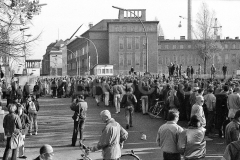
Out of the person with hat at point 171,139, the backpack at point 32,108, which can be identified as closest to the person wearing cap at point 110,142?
the person with hat at point 171,139

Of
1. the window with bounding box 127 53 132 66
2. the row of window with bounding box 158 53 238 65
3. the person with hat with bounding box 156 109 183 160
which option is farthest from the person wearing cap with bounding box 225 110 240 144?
the row of window with bounding box 158 53 238 65

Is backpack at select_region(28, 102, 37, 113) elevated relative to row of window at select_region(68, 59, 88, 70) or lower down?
lower down

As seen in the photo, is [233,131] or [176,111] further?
[176,111]

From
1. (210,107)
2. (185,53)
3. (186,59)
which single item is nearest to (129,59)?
(186,59)

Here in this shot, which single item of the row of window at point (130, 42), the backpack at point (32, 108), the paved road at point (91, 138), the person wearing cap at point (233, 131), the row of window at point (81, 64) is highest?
the row of window at point (130, 42)

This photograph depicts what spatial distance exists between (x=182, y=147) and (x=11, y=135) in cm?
562

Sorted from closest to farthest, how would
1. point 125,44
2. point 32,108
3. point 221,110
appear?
point 221,110, point 32,108, point 125,44

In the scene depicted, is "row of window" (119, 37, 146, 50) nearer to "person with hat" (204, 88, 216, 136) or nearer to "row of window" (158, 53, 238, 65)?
"row of window" (158, 53, 238, 65)

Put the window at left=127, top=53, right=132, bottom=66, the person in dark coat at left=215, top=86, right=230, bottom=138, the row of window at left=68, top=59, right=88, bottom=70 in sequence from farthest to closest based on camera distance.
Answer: the row of window at left=68, top=59, right=88, bottom=70 < the window at left=127, top=53, right=132, bottom=66 < the person in dark coat at left=215, top=86, right=230, bottom=138

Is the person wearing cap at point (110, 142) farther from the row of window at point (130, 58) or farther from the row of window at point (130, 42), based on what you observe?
the row of window at point (130, 42)

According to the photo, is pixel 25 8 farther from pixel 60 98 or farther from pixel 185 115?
pixel 60 98

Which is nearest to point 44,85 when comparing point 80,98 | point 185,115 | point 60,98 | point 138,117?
point 60,98

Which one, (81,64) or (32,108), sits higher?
(81,64)

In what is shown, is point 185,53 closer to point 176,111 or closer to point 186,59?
point 186,59
